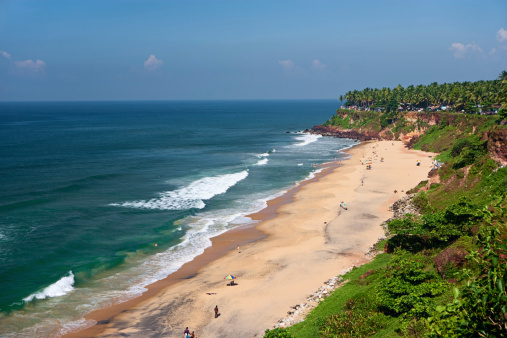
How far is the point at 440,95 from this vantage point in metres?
123

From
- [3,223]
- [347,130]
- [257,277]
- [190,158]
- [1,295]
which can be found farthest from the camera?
[347,130]

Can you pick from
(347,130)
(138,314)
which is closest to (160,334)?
(138,314)

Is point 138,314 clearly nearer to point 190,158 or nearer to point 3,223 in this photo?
point 3,223

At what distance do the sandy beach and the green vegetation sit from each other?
12.6 feet

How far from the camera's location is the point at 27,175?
73.4m

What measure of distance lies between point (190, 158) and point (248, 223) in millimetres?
51063

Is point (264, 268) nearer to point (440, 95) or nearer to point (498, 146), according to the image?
point (498, 146)

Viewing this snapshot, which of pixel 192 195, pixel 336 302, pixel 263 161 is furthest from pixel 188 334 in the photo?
pixel 263 161

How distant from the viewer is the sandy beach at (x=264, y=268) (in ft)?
93.4

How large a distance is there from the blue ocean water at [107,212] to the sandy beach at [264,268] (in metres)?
2.46

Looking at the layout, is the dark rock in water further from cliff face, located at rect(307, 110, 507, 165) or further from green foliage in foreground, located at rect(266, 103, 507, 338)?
green foliage in foreground, located at rect(266, 103, 507, 338)

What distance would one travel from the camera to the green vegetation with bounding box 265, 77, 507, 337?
9680 millimetres

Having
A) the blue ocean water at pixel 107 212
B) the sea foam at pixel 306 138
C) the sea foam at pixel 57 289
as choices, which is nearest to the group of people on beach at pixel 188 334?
the blue ocean water at pixel 107 212

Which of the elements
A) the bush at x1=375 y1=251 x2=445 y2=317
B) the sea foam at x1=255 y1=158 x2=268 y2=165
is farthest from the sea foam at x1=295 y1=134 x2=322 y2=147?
the bush at x1=375 y1=251 x2=445 y2=317
